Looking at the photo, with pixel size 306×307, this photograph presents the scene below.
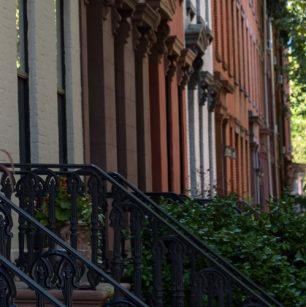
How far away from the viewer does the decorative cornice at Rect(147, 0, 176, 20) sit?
18.9 meters

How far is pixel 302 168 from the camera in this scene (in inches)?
2511

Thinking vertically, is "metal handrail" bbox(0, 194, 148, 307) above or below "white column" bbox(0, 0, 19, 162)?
below

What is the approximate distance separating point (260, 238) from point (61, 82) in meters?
2.91

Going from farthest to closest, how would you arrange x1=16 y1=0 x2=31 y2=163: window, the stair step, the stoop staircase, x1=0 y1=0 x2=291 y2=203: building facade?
1. x1=0 y1=0 x2=291 y2=203: building facade
2. x1=16 y1=0 x2=31 y2=163: window
3. the stoop staircase
4. the stair step

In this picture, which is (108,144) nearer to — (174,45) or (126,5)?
(126,5)

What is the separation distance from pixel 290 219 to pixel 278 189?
1469 inches

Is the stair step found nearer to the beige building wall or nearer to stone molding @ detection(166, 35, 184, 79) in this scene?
the beige building wall

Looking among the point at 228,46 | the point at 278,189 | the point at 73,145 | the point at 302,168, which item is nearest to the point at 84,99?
the point at 73,145

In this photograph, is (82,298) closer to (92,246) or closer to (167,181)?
(92,246)

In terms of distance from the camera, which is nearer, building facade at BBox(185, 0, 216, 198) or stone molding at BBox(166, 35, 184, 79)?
stone molding at BBox(166, 35, 184, 79)

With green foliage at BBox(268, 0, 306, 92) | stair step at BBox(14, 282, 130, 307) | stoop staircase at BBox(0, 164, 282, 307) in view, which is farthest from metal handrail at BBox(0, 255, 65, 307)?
green foliage at BBox(268, 0, 306, 92)

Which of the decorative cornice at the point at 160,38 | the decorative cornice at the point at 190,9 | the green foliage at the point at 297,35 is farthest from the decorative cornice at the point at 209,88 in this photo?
the green foliage at the point at 297,35

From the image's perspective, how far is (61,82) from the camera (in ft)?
46.5

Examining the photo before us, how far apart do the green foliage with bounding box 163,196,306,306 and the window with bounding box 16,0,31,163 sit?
1.57 meters
